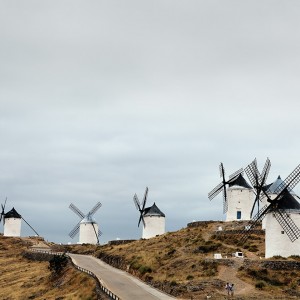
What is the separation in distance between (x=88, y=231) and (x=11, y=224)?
24.3 meters

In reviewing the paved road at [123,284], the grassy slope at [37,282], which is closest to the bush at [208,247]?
the paved road at [123,284]

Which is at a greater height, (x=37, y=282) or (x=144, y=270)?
(x=144, y=270)

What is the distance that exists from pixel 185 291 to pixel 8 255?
63.8m

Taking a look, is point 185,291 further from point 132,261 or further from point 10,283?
point 10,283

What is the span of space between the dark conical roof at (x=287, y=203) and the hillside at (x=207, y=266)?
555cm

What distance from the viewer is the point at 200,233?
80750mm

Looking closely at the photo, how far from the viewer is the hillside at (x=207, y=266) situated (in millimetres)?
50594

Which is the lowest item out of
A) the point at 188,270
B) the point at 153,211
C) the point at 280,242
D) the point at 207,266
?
the point at 188,270

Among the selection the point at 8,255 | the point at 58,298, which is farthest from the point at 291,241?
the point at 8,255

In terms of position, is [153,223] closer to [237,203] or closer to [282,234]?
[237,203]

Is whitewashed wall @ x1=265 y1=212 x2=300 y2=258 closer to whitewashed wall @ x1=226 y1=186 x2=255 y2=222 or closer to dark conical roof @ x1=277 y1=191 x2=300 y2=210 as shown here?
dark conical roof @ x1=277 y1=191 x2=300 y2=210

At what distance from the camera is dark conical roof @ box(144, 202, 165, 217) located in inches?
4080

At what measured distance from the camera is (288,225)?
59.4 metres

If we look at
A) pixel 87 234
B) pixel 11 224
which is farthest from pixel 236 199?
pixel 11 224
